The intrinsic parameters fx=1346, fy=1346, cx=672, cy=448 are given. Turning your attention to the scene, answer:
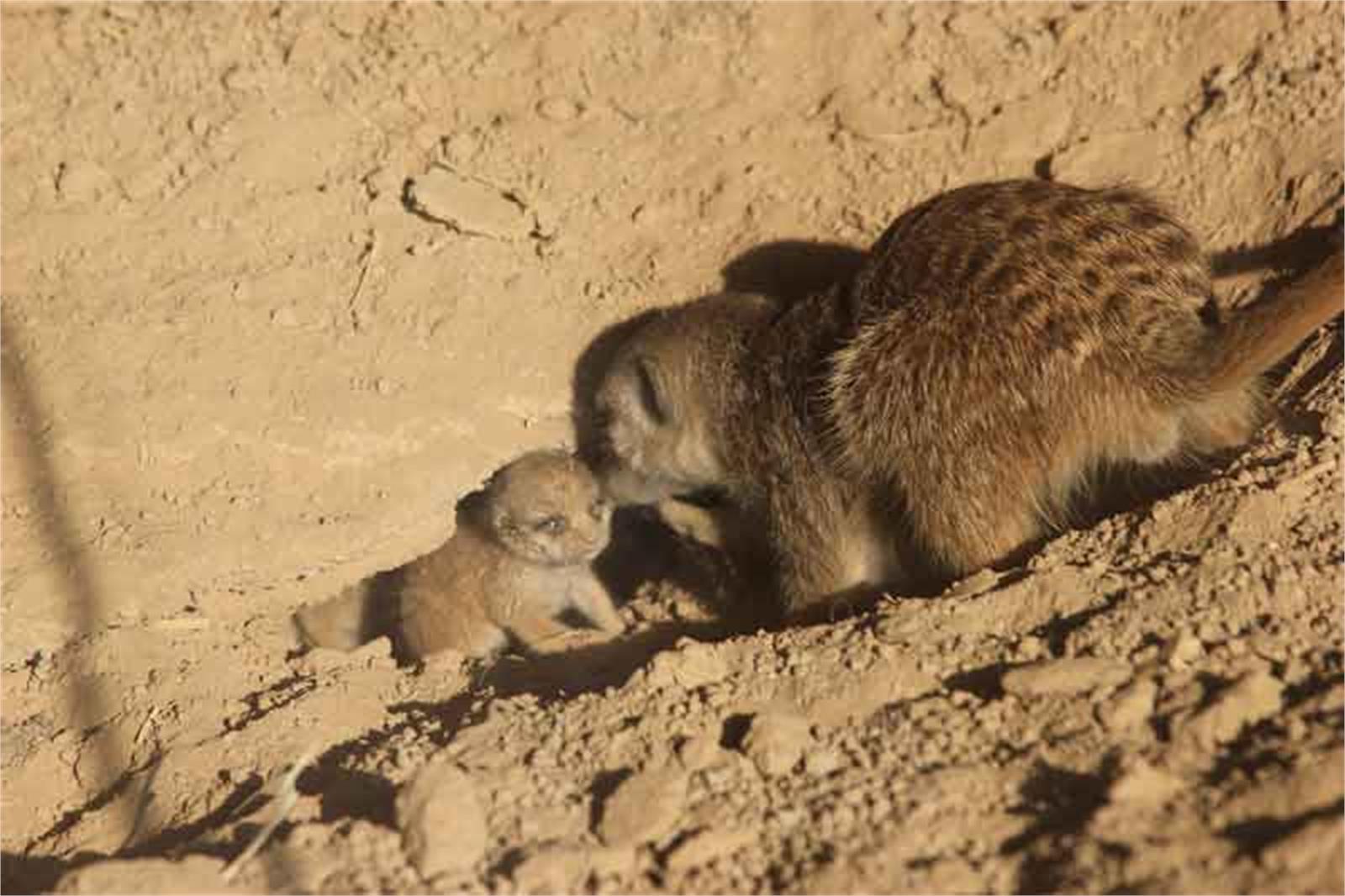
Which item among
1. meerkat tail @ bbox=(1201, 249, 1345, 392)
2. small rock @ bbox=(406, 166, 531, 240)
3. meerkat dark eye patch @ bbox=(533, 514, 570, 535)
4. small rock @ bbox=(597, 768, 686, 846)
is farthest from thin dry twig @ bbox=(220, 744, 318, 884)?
meerkat tail @ bbox=(1201, 249, 1345, 392)

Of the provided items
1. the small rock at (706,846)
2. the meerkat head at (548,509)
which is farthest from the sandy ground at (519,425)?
the meerkat head at (548,509)

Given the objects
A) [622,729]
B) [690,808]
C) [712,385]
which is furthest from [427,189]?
[690,808]

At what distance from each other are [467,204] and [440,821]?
90.0 inches

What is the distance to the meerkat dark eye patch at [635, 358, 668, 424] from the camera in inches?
171

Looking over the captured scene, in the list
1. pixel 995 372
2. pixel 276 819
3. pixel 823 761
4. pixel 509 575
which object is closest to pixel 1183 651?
pixel 823 761

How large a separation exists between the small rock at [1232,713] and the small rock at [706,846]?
82 cm

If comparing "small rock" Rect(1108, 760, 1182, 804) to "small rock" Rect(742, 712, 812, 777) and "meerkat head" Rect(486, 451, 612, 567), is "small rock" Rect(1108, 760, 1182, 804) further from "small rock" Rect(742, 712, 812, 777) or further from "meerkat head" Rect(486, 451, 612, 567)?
"meerkat head" Rect(486, 451, 612, 567)

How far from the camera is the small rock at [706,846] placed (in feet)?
7.98

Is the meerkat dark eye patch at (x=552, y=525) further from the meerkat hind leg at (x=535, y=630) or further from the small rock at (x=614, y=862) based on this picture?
the small rock at (x=614, y=862)

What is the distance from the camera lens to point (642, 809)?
100 inches

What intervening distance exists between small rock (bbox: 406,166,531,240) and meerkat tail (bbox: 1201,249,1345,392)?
2.17m

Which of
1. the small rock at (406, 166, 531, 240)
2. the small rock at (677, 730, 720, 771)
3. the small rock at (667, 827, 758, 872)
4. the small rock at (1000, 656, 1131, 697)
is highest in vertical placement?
the small rock at (406, 166, 531, 240)

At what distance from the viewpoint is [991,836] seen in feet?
7.80

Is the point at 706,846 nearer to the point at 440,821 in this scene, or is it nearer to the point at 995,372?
the point at 440,821
